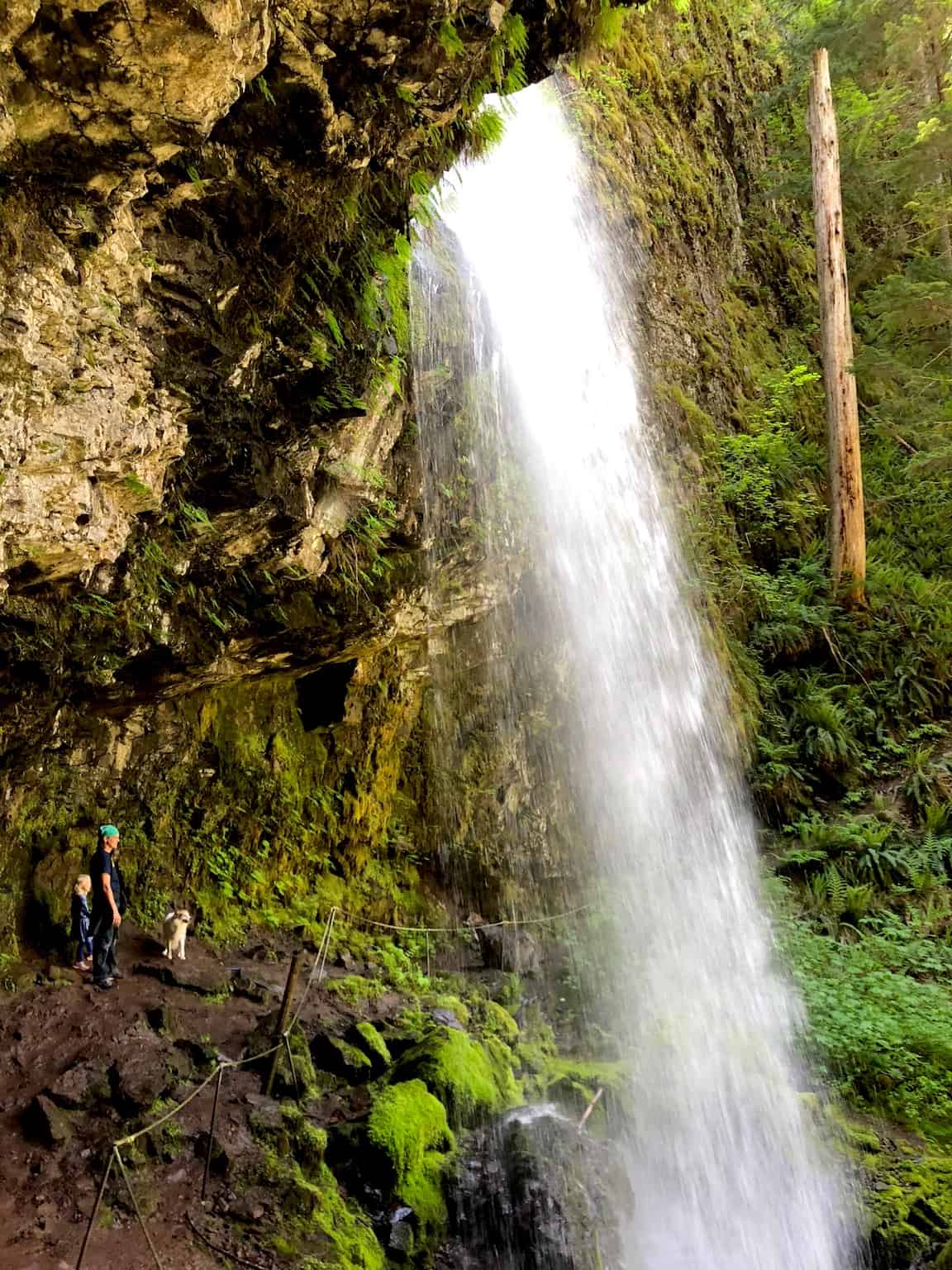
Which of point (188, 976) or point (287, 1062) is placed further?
point (188, 976)

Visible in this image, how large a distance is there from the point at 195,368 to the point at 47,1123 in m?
4.44

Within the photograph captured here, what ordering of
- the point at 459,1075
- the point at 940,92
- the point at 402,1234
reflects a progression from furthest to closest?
the point at 940,92
the point at 459,1075
the point at 402,1234

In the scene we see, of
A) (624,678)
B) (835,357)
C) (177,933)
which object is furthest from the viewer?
(835,357)

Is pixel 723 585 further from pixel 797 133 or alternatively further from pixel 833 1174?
pixel 797 133

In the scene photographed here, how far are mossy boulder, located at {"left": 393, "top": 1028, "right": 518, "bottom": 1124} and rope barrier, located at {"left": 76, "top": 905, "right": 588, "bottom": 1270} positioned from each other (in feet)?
3.11

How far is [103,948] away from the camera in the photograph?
20.3 ft

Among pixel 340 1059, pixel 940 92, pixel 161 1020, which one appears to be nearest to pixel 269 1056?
pixel 340 1059

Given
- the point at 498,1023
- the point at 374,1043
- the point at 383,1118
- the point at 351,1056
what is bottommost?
the point at 498,1023

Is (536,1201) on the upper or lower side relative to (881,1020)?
upper

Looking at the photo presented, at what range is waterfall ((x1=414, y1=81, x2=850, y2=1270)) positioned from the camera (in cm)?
655

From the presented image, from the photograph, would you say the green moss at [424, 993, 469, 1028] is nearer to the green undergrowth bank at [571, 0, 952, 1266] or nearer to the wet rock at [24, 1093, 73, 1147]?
the green undergrowth bank at [571, 0, 952, 1266]

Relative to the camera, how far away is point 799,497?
1350 centimetres

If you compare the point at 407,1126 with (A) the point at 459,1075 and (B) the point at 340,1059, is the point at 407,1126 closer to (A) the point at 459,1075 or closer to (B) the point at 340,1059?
(A) the point at 459,1075

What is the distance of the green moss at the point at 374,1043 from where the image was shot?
6.34 m
